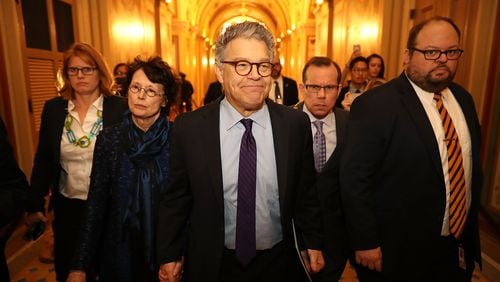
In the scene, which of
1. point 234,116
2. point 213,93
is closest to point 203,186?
point 234,116

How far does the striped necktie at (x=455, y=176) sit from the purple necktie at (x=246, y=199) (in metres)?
1.11

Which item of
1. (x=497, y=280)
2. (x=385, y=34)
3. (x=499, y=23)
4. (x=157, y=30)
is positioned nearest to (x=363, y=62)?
(x=499, y=23)

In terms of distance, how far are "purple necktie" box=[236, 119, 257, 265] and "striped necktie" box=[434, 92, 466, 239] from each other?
1.11m

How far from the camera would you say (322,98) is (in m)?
2.37

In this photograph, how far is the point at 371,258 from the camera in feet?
6.02

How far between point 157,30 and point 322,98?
892 centimetres

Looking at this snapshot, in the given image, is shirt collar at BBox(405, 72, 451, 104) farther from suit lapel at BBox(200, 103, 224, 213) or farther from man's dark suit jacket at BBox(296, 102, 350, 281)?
suit lapel at BBox(200, 103, 224, 213)

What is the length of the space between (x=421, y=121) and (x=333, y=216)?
78 centimetres

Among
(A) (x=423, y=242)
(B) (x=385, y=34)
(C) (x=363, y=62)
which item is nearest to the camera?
(A) (x=423, y=242)

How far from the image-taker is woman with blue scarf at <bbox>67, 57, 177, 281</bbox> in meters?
1.88

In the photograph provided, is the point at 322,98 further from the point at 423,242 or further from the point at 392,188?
the point at 423,242

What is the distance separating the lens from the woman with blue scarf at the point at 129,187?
6.17ft

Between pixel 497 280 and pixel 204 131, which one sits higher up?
pixel 204 131

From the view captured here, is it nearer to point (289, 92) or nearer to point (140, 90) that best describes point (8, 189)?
point (140, 90)
